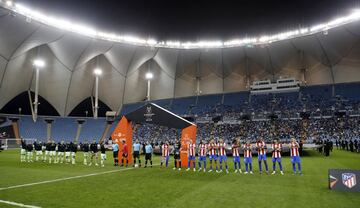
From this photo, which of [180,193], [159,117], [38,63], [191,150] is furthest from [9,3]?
[180,193]

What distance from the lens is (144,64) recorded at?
69625 mm

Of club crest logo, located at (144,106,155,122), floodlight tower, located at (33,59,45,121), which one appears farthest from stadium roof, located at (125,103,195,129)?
floodlight tower, located at (33,59,45,121)

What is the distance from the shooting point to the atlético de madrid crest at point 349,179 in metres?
11.5

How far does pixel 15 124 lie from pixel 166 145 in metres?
46.5

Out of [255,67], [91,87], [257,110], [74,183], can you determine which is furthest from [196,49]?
[74,183]

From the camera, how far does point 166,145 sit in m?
22.2

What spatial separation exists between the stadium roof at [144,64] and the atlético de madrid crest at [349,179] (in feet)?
142

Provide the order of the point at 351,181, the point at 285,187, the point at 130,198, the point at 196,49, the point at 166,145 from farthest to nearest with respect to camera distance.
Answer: the point at 196,49
the point at 166,145
the point at 285,187
the point at 351,181
the point at 130,198

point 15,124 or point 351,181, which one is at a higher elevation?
point 15,124

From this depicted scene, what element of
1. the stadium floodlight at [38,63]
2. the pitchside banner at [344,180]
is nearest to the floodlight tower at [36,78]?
the stadium floodlight at [38,63]

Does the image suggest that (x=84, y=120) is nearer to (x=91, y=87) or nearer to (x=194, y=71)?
(x=91, y=87)

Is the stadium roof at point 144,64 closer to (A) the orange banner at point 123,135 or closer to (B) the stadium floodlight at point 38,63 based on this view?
(B) the stadium floodlight at point 38,63

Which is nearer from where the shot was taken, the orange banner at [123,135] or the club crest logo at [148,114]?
the club crest logo at [148,114]

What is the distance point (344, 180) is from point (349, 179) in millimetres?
193
